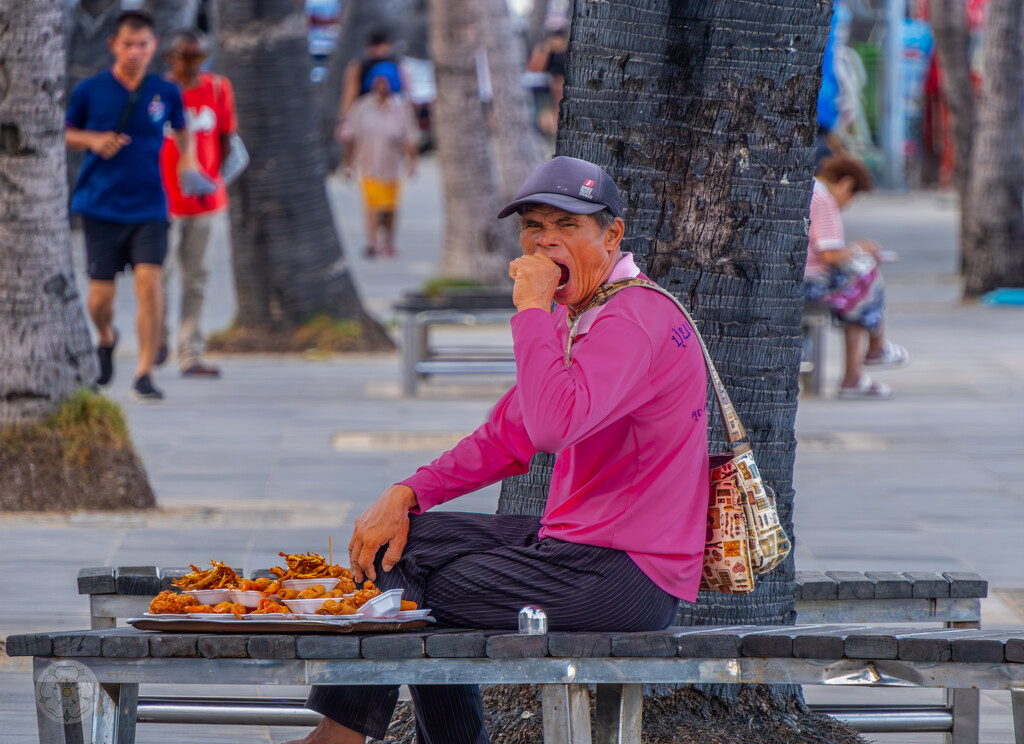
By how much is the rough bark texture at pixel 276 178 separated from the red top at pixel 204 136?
119 centimetres

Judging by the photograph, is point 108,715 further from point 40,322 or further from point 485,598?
point 40,322

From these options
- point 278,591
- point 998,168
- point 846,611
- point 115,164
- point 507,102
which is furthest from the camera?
point 507,102

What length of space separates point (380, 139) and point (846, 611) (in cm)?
1493

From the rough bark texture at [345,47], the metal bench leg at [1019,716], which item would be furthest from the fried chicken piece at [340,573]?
the rough bark texture at [345,47]

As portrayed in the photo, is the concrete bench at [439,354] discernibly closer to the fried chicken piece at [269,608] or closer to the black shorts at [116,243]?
the black shorts at [116,243]

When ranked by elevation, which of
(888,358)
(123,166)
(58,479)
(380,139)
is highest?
(380,139)

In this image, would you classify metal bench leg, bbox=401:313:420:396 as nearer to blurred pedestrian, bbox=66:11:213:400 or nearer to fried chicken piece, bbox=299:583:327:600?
blurred pedestrian, bbox=66:11:213:400

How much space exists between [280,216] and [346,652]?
29.0 ft

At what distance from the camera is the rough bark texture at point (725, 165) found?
3934mm

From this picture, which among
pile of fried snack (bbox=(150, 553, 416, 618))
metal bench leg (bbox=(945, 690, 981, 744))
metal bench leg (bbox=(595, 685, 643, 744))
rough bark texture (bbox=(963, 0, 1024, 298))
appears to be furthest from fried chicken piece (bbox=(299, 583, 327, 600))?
rough bark texture (bbox=(963, 0, 1024, 298))

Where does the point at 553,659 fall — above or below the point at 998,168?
below

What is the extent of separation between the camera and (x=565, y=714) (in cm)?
313

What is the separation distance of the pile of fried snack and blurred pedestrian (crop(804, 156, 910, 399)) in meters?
7.16

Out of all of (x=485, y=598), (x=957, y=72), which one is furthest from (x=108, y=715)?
(x=957, y=72)
